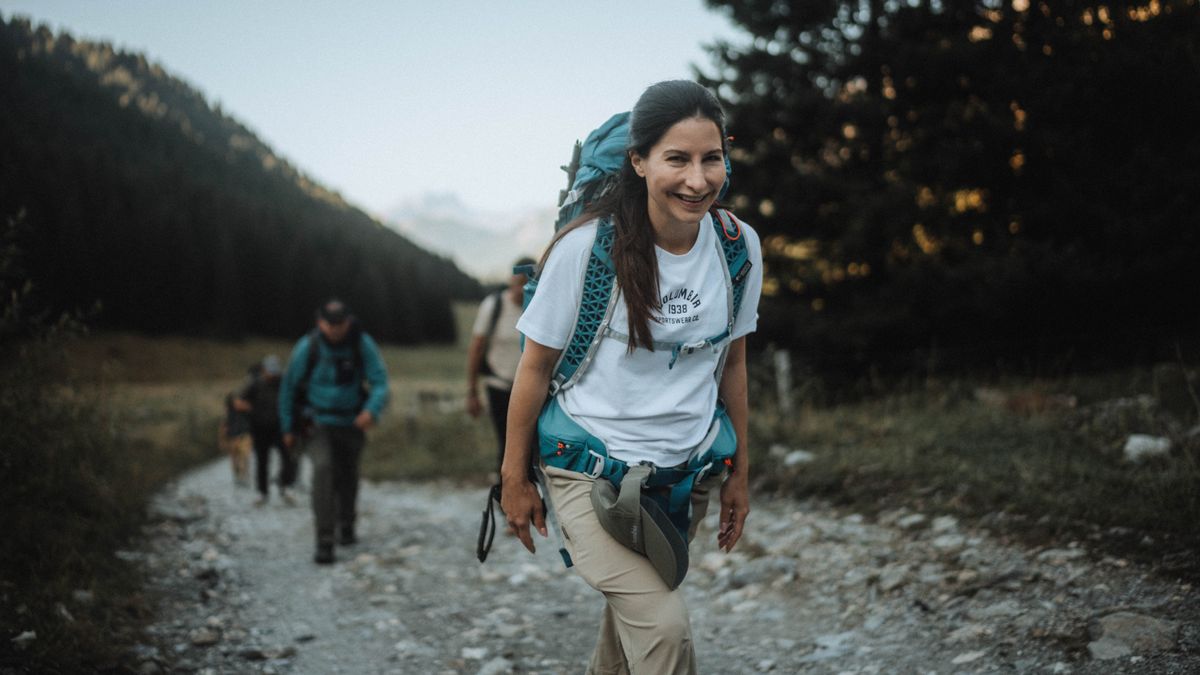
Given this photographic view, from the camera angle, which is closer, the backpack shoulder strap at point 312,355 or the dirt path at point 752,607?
the dirt path at point 752,607

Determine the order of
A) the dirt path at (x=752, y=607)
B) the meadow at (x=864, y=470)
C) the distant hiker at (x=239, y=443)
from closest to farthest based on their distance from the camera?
the dirt path at (x=752, y=607) < the meadow at (x=864, y=470) < the distant hiker at (x=239, y=443)

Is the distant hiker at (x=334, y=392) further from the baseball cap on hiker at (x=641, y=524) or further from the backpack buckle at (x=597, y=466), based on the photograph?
the baseball cap on hiker at (x=641, y=524)

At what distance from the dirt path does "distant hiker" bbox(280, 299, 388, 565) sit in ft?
2.34

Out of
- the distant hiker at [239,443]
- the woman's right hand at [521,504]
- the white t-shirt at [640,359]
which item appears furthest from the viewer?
the distant hiker at [239,443]

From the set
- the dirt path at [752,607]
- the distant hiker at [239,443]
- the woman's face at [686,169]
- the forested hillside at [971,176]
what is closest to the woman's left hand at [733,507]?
the woman's face at [686,169]

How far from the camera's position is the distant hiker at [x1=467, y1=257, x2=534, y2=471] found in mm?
6895

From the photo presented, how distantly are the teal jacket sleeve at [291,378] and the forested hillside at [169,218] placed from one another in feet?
4.93

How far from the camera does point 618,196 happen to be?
7.72 feet

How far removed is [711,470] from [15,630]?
3664 millimetres

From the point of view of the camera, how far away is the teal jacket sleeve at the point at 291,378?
688 cm

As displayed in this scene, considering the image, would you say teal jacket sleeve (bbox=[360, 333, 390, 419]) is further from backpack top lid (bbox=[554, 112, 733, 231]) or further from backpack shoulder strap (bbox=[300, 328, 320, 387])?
backpack top lid (bbox=[554, 112, 733, 231])

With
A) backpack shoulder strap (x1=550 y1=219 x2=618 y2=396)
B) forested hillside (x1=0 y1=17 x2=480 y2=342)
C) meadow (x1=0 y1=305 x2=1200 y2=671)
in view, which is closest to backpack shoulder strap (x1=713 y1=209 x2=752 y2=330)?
backpack shoulder strap (x1=550 y1=219 x2=618 y2=396)

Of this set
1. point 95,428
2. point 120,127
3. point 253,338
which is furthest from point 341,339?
point 253,338

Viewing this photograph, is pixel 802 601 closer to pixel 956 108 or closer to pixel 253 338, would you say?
pixel 956 108
